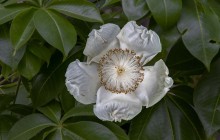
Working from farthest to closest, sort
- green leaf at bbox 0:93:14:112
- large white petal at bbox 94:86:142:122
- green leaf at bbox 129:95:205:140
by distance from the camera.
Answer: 1. green leaf at bbox 0:93:14:112
2. green leaf at bbox 129:95:205:140
3. large white petal at bbox 94:86:142:122

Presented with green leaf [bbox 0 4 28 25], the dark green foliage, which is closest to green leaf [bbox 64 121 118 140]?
the dark green foliage

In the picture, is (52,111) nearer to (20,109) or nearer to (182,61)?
(20,109)

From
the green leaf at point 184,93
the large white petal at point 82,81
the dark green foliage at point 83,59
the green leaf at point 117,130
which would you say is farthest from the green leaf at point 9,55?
the green leaf at point 184,93

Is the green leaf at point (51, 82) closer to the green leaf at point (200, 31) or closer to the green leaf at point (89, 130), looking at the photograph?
the green leaf at point (89, 130)

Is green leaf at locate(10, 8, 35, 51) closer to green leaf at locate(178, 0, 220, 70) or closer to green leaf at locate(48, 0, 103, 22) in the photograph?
green leaf at locate(48, 0, 103, 22)

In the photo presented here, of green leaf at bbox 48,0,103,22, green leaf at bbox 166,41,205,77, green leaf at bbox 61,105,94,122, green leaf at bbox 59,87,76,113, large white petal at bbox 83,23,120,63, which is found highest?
green leaf at bbox 48,0,103,22

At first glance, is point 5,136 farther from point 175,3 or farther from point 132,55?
point 175,3

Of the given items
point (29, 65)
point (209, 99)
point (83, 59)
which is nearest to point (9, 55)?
point (29, 65)
